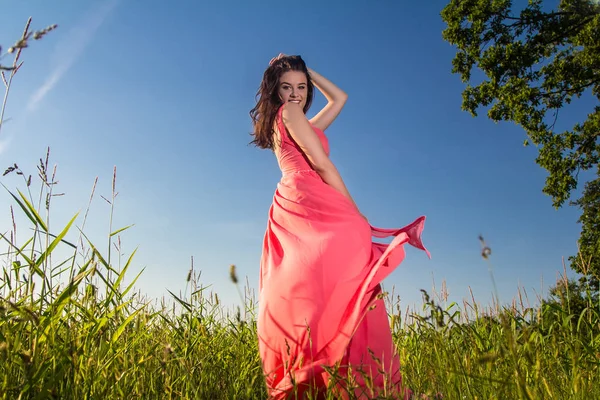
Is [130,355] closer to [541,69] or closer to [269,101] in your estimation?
[269,101]

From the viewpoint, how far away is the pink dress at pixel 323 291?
286cm

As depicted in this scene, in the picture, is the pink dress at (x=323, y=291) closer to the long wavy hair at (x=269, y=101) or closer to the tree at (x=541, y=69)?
the long wavy hair at (x=269, y=101)

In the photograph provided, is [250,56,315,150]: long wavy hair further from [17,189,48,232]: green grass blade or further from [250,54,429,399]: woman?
[17,189,48,232]: green grass blade

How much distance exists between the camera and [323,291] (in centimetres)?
300

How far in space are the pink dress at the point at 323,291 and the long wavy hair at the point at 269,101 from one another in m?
0.77

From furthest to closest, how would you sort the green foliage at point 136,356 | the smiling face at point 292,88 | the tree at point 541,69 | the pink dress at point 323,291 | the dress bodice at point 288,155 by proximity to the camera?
the tree at point 541,69, the smiling face at point 292,88, the dress bodice at point 288,155, the pink dress at point 323,291, the green foliage at point 136,356

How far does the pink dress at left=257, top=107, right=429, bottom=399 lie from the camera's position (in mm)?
2863

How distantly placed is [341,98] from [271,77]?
76cm

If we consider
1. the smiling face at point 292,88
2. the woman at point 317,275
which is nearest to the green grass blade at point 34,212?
the woman at point 317,275

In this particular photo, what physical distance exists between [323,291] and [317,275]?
0.32 ft

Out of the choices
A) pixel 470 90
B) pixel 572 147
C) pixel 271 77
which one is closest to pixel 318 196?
pixel 271 77

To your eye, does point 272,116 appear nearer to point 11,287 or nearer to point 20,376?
point 11,287

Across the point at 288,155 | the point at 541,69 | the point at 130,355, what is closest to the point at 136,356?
the point at 130,355

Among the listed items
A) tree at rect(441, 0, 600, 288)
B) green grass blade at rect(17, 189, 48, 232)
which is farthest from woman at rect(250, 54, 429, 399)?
tree at rect(441, 0, 600, 288)
